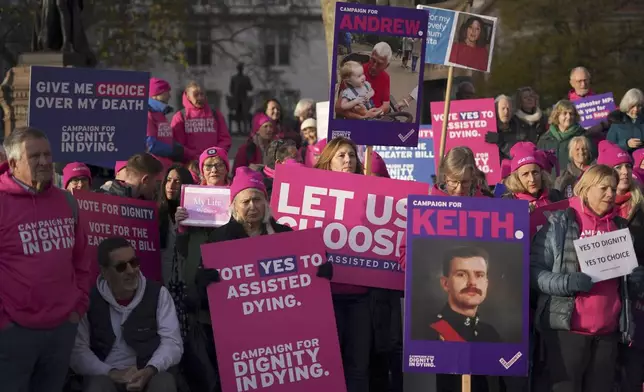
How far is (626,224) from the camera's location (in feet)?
27.2

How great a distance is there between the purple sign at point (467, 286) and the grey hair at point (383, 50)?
7.10ft

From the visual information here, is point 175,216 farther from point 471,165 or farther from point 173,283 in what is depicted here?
point 471,165

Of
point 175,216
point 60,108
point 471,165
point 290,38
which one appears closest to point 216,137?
point 60,108

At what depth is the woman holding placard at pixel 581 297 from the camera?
8.12m

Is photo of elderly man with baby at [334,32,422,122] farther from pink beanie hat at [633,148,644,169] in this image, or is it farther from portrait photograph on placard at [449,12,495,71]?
portrait photograph on placard at [449,12,495,71]

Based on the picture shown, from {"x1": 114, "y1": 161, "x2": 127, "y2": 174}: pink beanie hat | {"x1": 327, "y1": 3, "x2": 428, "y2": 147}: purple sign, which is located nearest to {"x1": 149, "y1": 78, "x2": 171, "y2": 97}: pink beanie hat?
{"x1": 114, "y1": 161, "x2": 127, "y2": 174}: pink beanie hat

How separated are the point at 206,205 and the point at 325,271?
1.11 metres

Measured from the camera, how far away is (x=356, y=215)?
8.87 metres

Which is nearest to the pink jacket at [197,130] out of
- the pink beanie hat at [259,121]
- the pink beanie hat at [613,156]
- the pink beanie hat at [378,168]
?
the pink beanie hat at [259,121]

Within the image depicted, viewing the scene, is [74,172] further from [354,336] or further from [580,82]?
[580,82]

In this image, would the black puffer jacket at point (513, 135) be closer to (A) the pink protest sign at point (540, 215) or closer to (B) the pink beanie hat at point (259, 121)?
(B) the pink beanie hat at point (259, 121)

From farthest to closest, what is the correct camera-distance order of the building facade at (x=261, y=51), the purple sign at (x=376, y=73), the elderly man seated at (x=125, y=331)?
the building facade at (x=261, y=51), the purple sign at (x=376, y=73), the elderly man seated at (x=125, y=331)

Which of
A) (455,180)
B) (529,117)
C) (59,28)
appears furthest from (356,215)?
(59,28)

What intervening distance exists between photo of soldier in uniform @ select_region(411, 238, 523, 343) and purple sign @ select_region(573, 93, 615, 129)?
7182 mm
